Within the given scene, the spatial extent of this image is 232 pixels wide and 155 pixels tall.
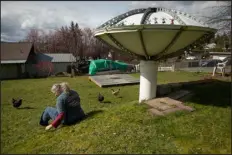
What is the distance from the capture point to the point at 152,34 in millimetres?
5742

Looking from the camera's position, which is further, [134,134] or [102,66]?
[102,66]

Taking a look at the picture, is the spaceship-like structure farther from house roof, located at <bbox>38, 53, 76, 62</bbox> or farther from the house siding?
house roof, located at <bbox>38, 53, 76, 62</bbox>

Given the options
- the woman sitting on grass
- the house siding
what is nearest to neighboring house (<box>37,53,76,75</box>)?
the house siding

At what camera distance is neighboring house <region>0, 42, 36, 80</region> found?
28.3 m

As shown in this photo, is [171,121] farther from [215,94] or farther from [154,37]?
[215,94]

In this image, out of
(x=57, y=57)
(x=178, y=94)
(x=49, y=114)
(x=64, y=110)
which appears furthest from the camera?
(x=57, y=57)

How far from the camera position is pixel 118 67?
28828mm

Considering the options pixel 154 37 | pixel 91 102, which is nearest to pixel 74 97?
pixel 154 37

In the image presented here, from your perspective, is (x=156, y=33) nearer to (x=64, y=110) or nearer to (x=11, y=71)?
(x=64, y=110)

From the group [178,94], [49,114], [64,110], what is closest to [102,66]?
[178,94]

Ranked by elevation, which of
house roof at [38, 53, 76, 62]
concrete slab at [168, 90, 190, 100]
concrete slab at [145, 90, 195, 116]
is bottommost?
concrete slab at [145, 90, 195, 116]

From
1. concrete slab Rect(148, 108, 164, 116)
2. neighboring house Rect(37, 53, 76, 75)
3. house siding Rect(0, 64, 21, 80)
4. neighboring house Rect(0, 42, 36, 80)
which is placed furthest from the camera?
neighboring house Rect(37, 53, 76, 75)

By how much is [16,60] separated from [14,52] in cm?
243

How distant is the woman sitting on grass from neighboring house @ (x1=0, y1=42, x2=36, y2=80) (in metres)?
23.8
